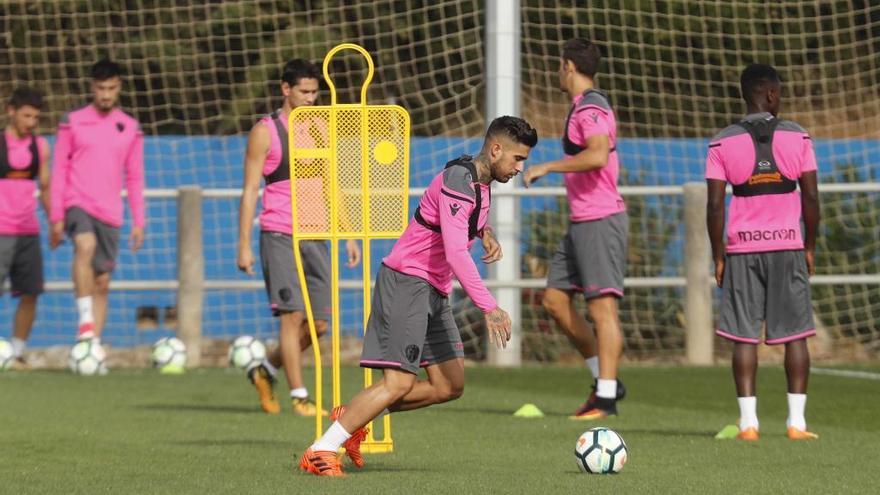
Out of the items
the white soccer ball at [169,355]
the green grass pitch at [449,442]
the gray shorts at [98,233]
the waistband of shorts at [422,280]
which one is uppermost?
the gray shorts at [98,233]

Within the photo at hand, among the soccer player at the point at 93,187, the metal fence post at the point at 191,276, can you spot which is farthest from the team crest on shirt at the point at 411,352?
the metal fence post at the point at 191,276

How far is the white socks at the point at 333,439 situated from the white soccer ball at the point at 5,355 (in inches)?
271

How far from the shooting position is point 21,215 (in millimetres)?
13656

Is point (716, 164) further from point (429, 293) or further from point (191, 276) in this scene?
point (191, 276)

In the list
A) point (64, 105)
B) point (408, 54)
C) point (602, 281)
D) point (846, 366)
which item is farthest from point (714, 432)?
point (64, 105)

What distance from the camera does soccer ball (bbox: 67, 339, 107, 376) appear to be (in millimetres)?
13234

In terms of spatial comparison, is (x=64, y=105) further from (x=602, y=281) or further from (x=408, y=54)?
(x=602, y=281)

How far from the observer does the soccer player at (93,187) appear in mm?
13094

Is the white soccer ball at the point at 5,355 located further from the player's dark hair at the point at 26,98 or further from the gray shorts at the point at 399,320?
the gray shorts at the point at 399,320

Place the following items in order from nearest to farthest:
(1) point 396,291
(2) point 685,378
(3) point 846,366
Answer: (1) point 396,291
(2) point 685,378
(3) point 846,366

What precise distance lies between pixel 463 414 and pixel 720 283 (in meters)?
1.91

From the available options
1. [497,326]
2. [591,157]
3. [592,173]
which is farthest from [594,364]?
[497,326]

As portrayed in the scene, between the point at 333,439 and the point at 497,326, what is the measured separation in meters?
0.94

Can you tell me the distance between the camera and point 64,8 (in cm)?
1786
